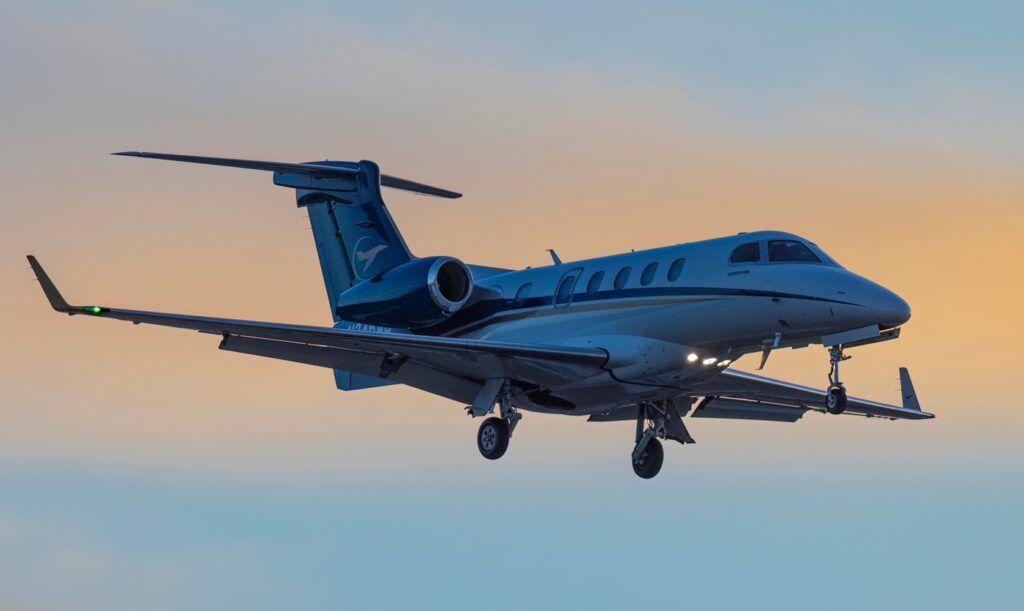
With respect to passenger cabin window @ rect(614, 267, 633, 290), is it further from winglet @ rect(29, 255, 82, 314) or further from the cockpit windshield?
winglet @ rect(29, 255, 82, 314)

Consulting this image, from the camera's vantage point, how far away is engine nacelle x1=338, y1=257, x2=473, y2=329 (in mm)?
32469

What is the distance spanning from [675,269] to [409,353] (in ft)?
17.5

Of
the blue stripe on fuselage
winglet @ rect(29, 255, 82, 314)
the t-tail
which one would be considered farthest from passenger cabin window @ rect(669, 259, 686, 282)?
winglet @ rect(29, 255, 82, 314)

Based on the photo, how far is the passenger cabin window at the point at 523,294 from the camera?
3231 cm

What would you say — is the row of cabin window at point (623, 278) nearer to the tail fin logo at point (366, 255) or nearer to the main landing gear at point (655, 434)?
the main landing gear at point (655, 434)

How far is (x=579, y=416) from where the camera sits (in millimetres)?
33000

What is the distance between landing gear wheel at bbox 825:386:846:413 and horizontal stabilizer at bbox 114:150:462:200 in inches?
524

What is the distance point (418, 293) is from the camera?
3247cm

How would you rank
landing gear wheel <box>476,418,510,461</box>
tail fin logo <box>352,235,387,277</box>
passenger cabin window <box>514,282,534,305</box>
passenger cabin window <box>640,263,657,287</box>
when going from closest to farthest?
passenger cabin window <box>640,263,657,287</box>
landing gear wheel <box>476,418,510,461</box>
passenger cabin window <box>514,282,534,305</box>
tail fin logo <box>352,235,387,277</box>

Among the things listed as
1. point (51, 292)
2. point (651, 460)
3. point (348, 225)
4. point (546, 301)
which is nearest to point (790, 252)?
point (546, 301)

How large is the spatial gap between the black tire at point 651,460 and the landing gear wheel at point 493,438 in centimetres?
341

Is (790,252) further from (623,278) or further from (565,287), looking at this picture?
(565,287)

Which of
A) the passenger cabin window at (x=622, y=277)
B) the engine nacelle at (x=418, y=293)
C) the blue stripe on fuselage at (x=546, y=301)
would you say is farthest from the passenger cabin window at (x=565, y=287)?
the engine nacelle at (x=418, y=293)

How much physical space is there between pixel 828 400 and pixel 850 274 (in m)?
2.27
